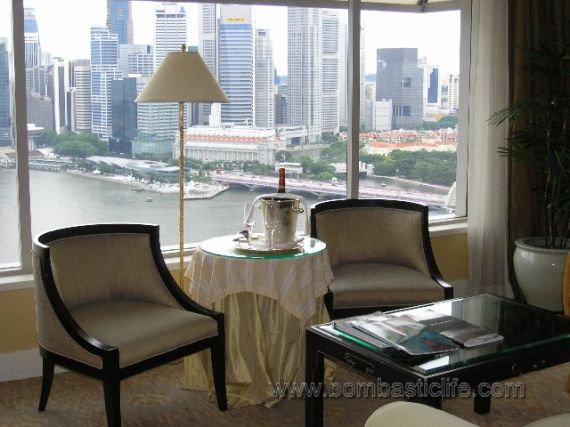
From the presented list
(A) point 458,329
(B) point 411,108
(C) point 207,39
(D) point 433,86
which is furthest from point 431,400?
(D) point 433,86

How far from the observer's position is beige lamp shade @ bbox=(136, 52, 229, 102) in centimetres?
383

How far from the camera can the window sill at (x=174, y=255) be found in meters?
4.11

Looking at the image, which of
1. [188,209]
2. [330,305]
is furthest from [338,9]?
[330,305]

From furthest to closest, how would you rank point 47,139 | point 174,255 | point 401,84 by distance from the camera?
point 401,84, point 174,255, point 47,139

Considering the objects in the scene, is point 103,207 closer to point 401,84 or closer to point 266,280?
point 266,280

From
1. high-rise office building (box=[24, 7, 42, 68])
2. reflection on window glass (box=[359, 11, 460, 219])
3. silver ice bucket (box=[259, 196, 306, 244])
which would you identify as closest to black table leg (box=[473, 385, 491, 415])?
silver ice bucket (box=[259, 196, 306, 244])

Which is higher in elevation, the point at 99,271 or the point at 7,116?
the point at 7,116

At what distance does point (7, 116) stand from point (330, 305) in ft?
6.33

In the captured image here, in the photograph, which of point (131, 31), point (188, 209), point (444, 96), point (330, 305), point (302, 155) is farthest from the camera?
point (444, 96)

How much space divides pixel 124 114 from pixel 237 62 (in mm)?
766

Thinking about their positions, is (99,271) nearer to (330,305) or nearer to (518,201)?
(330,305)

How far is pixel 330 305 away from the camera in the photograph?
4082 millimetres

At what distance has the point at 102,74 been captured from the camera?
443 centimetres

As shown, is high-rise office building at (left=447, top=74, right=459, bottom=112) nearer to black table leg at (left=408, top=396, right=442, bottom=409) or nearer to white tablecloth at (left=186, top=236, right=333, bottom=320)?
white tablecloth at (left=186, top=236, right=333, bottom=320)
